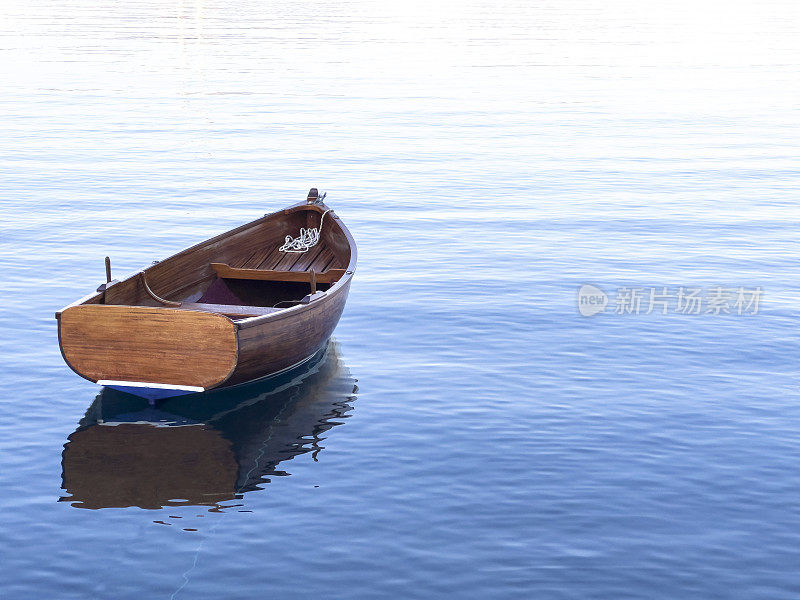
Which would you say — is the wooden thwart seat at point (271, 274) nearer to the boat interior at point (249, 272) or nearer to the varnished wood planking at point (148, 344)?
the boat interior at point (249, 272)

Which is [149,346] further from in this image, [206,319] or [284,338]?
[284,338]

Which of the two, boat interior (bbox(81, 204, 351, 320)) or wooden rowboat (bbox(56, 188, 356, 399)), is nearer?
wooden rowboat (bbox(56, 188, 356, 399))

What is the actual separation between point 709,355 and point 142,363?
9.03 m

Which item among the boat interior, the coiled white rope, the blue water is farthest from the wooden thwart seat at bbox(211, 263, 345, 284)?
the coiled white rope

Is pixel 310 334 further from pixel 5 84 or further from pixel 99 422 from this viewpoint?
pixel 5 84

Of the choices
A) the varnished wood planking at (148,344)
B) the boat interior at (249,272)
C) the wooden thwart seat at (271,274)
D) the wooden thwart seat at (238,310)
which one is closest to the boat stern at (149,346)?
the varnished wood planking at (148,344)

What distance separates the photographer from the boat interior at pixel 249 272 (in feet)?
53.7

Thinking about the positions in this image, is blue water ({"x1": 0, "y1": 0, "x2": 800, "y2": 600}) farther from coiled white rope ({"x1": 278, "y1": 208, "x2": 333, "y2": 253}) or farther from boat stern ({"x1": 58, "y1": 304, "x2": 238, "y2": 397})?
coiled white rope ({"x1": 278, "y1": 208, "x2": 333, "y2": 253})

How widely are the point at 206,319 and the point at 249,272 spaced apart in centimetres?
487

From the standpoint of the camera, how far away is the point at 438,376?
53.5 feet

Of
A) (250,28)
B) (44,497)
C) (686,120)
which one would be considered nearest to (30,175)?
(44,497)

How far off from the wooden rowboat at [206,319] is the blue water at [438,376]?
726mm

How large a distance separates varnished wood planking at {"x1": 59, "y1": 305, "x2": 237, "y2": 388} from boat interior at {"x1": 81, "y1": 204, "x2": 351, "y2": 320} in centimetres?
78

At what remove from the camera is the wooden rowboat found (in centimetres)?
1403
